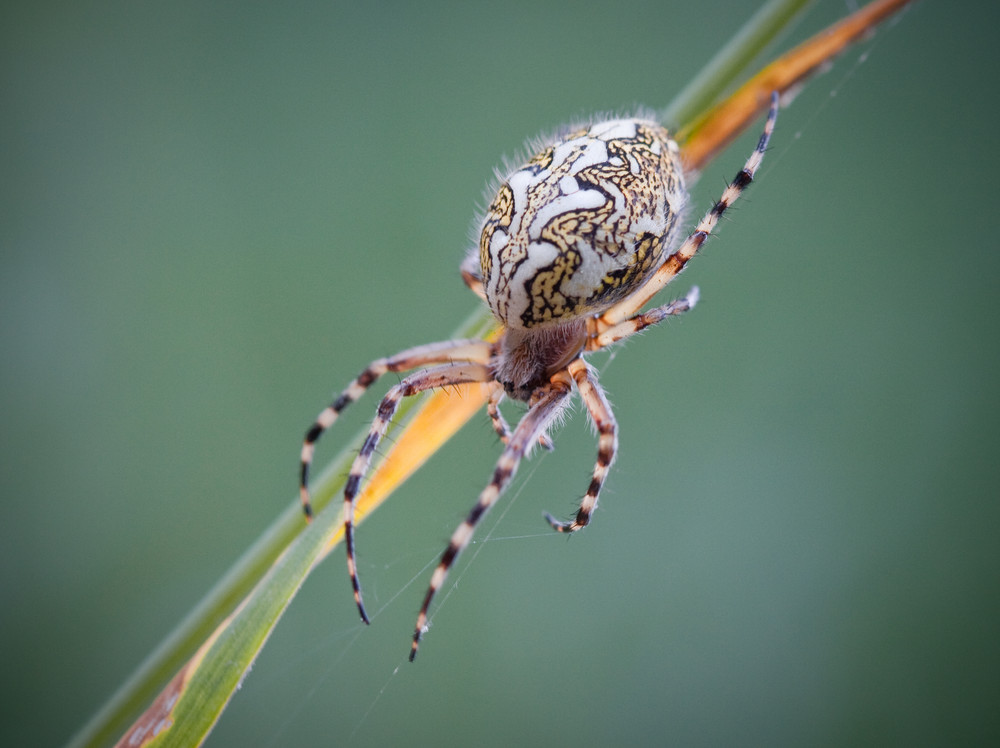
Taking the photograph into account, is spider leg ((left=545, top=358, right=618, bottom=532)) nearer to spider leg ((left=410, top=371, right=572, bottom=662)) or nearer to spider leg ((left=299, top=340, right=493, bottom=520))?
spider leg ((left=410, top=371, right=572, bottom=662))

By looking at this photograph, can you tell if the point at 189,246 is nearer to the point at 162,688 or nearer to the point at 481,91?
the point at 481,91

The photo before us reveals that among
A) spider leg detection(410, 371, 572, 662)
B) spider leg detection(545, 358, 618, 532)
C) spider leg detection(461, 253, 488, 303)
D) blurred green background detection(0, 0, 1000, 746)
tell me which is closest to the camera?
spider leg detection(410, 371, 572, 662)

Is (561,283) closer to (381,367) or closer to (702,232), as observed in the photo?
(702,232)

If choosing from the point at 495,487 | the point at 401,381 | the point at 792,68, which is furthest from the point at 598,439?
→ the point at 792,68

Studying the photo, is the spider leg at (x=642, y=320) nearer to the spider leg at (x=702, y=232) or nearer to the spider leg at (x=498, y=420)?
the spider leg at (x=702, y=232)

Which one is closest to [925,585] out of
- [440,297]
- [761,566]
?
[761,566]

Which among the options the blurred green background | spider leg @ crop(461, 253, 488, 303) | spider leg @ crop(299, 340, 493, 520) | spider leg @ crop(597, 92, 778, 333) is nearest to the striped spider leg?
spider leg @ crop(299, 340, 493, 520)
